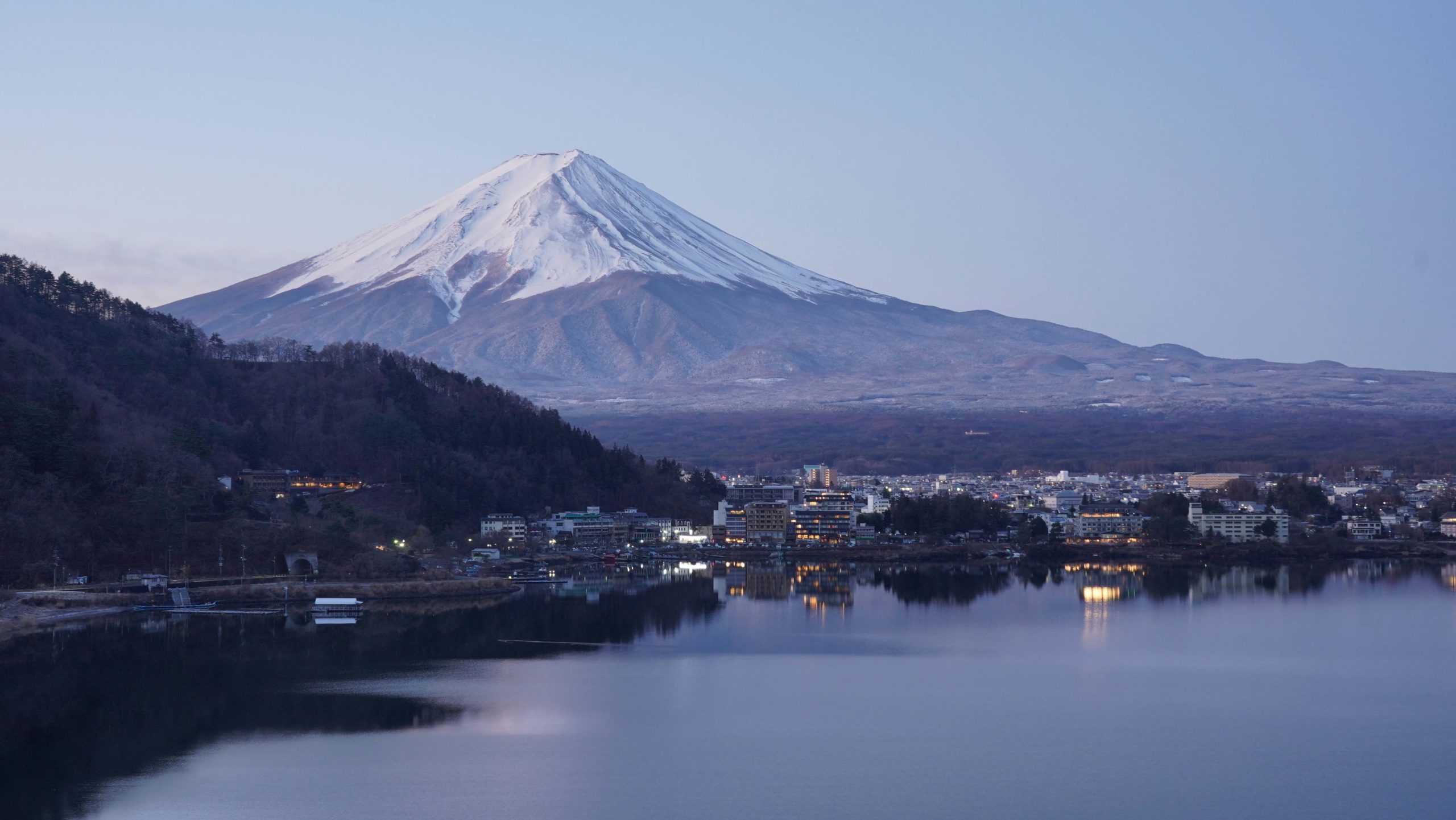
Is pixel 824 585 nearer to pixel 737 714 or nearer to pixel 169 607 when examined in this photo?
pixel 169 607

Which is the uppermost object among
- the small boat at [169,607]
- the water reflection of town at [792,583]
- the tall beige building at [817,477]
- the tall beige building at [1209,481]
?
the tall beige building at [817,477]

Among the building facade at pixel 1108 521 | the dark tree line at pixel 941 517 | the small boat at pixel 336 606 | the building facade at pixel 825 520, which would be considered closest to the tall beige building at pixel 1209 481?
the building facade at pixel 1108 521

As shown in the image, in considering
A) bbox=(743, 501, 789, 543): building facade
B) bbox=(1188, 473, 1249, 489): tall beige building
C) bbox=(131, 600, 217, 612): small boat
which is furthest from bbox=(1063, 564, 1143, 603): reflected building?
bbox=(1188, 473, 1249, 489): tall beige building

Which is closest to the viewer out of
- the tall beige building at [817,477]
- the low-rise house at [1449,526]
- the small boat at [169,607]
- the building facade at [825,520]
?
the small boat at [169,607]

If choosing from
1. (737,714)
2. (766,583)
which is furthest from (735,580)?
(737,714)

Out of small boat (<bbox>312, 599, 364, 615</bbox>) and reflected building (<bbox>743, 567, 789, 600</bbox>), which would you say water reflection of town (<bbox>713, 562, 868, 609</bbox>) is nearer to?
reflected building (<bbox>743, 567, 789, 600</bbox>)

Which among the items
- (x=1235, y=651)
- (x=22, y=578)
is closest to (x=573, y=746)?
(x=1235, y=651)

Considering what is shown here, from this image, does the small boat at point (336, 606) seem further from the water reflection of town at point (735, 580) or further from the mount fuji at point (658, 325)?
the mount fuji at point (658, 325)
